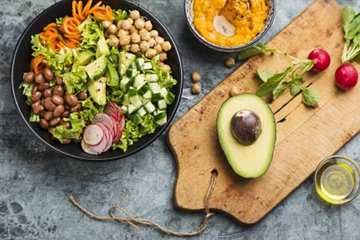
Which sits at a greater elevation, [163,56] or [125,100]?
[163,56]

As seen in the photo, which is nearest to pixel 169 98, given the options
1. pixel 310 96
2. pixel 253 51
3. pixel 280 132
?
pixel 253 51

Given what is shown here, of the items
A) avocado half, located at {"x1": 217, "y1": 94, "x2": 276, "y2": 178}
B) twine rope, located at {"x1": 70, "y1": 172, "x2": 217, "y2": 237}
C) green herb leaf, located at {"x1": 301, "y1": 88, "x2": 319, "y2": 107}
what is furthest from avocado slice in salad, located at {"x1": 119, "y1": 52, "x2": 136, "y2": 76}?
green herb leaf, located at {"x1": 301, "y1": 88, "x2": 319, "y2": 107}

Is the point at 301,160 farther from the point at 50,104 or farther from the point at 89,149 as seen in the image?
the point at 50,104

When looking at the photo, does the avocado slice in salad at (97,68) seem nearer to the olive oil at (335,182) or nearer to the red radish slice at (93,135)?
the red radish slice at (93,135)

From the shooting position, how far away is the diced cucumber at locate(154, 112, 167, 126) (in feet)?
9.09

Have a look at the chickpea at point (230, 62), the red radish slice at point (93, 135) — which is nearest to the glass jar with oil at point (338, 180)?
the chickpea at point (230, 62)

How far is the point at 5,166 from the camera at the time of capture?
117 inches

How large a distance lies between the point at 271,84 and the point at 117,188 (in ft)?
3.53

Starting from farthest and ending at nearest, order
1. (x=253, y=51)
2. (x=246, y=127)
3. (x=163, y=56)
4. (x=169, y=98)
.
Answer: (x=253, y=51) < (x=163, y=56) < (x=169, y=98) < (x=246, y=127)

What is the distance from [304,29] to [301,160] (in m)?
0.78

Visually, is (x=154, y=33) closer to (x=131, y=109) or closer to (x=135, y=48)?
(x=135, y=48)

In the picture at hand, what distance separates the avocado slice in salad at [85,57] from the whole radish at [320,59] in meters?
1.26

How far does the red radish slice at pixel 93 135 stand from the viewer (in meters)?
2.70

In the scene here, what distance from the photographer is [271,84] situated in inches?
116
